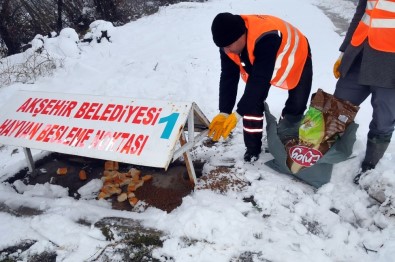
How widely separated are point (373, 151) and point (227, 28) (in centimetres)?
156

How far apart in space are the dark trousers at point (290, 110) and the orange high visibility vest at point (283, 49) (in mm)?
105

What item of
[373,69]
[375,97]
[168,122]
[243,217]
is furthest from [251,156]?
[373,69]

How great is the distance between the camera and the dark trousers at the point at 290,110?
2.94 m

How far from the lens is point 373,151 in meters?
2.71

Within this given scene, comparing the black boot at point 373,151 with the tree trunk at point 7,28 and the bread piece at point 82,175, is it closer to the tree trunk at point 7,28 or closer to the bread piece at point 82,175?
the bread piece at point 82,175

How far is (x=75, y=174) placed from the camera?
333cm

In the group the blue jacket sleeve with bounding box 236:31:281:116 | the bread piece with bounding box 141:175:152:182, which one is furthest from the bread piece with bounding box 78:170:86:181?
the blue jacket sleeve with bounding box 236:31:281:116

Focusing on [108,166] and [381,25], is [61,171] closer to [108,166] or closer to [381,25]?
[108,166]

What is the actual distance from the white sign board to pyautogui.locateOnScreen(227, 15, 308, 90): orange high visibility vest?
0.71m

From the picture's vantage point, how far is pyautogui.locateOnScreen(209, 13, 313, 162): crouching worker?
2.51m

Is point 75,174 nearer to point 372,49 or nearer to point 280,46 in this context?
point 280,46

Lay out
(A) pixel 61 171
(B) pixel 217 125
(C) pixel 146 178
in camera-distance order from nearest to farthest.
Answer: (B) pixel 217 125
(C) pixel 146 178
(A) pixel 61 171

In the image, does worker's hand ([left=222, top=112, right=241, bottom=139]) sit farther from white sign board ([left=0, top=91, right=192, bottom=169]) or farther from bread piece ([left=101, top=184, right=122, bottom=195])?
bread piece ([left=101, top=184, right=122, bottom=195])

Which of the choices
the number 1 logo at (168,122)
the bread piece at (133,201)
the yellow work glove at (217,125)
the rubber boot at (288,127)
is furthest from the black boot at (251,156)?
the bread piece at (133,201)
